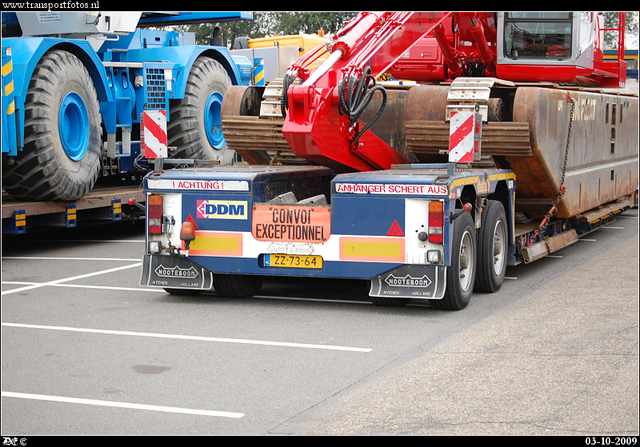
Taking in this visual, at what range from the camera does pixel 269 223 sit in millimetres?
8398

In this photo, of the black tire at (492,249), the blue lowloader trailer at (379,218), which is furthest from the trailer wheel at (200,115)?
the black tire at (492,249)

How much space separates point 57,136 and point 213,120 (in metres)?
4.36

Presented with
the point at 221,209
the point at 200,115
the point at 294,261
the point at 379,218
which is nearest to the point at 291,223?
the point at 294,261

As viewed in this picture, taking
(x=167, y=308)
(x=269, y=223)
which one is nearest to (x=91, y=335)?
(x=167, y=308)

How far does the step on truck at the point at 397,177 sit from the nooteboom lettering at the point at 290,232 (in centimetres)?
2

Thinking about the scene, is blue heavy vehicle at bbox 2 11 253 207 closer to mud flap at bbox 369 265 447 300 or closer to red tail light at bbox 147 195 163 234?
red tail light at bbox 147 195 163 234

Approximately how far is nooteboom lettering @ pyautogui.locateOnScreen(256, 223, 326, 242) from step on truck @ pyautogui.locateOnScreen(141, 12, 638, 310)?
16mm

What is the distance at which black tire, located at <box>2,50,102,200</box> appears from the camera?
11289mm

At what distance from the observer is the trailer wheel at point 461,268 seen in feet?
26.6

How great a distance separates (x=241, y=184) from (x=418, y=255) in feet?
5.88

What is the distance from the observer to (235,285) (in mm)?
8875

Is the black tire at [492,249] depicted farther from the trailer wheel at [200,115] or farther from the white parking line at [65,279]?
the trailer wheel at [200,115]

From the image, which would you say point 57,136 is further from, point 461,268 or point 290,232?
point 461,268

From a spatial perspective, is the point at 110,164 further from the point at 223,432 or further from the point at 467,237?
the point at 223,432
